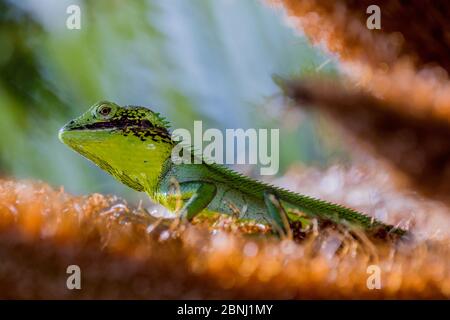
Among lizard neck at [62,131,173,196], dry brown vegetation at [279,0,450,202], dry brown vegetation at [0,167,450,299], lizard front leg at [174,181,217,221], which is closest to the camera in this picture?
dry brown vegetation at [0,167,450,299]

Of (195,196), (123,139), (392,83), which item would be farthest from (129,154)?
(392,83)

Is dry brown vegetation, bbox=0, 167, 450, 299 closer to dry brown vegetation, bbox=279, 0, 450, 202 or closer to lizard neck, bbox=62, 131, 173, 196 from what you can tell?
dry brown vegetation, bbox=279, 0, 450, 202

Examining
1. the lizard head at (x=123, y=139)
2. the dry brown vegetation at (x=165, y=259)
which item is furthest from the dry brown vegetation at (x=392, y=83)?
the lizard head at (x=123, y=139)

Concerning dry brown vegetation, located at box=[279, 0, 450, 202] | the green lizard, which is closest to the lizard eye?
the green lizard

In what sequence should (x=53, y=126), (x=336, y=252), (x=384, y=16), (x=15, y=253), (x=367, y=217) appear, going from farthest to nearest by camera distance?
(x=53, y=126) < (x=367, y=217) < (x=384, y=16) < (x=336, y=252) < (x=15, y=253)

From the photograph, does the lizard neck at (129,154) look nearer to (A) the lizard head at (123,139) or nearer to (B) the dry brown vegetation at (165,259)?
(A) the lizard head at (123,139)
